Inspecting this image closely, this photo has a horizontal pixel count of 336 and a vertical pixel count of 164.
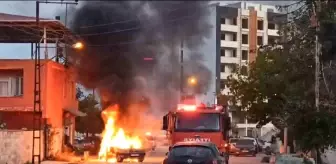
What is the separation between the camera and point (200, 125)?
24.2 meters

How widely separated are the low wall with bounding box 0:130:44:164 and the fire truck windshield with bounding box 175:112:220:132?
8.89 meters

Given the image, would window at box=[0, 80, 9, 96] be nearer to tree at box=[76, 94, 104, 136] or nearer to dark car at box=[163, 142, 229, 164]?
dark car at box=[163, 142, 229, 164]

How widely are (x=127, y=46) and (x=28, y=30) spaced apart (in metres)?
7.48

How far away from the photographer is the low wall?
28.6 metres

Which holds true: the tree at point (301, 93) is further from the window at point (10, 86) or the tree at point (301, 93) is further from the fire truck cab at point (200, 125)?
the window at point (10, 86)

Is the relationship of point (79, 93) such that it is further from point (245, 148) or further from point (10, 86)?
point (10, 86)

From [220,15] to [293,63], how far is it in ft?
244

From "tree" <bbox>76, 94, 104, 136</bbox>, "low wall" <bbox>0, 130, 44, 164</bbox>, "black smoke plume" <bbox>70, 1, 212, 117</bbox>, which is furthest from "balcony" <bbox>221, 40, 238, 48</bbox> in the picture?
"low wall" <bbox>0, 130, 44, 164</bbox>

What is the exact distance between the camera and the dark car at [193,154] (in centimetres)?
1792

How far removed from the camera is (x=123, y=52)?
44.2m

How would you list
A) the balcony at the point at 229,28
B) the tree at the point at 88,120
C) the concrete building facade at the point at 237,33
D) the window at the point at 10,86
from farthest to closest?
the balcony at the point at 229,28 → the concrete building facade at the point at 237,33 → the tree at the point at 88,120 → the window at the point at 10,86

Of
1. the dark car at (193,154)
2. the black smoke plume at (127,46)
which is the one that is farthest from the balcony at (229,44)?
Answer: the dark car at (193,154)

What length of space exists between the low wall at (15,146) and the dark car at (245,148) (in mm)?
18516

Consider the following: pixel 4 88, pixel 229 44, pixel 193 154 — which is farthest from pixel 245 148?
pixel 229 44
